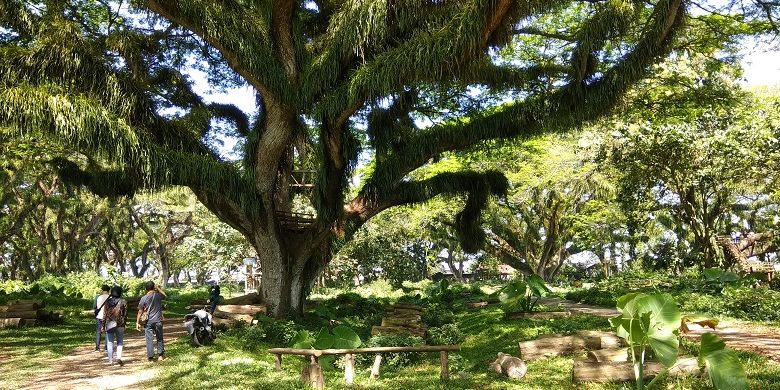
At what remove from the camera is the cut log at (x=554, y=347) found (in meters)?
8.30

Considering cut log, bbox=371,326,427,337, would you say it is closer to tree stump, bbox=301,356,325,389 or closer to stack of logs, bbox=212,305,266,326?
stack of logs, bbox=212,305,266,326

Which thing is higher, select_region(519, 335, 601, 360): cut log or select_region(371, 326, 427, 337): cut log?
select_region(371, 326, 427, 337): cut log

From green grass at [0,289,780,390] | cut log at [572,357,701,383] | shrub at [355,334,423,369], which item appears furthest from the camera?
shrub at [355,334,423,369]

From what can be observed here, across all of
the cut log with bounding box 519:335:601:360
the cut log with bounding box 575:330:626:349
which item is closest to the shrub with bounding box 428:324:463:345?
the cut log with bounding box 519:335:601:360

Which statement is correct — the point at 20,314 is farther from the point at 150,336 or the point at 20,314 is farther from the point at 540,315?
the point at 540,315

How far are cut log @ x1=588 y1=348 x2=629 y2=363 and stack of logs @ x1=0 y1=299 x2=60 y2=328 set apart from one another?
12727 mm

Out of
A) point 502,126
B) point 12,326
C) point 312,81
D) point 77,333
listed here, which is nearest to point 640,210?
point 502,126

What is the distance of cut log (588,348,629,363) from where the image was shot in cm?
661

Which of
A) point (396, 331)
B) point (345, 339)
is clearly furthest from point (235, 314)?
point (345, 339)

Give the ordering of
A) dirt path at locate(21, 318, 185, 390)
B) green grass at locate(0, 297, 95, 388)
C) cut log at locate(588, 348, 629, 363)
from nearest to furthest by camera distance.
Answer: cut log at locate(588, 348, 629, 363)
dirt path at locate(21, 318, 185, 390)
green grass at locate(0, 297, 95, 388)

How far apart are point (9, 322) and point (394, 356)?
942 cm

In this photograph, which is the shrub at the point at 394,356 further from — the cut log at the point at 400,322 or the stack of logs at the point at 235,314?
the stack of logs at the point at 235,314

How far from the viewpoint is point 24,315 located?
534 inches

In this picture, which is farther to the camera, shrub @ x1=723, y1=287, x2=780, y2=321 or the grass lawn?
A: shrub @ x1=723, y1=287, x2=780, y2=321
